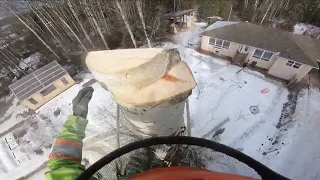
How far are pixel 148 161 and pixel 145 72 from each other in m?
0.76

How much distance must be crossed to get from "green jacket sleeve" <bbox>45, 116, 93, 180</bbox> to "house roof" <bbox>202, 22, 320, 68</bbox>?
1026 cm

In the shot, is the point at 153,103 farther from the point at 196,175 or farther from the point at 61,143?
the point at 61,143

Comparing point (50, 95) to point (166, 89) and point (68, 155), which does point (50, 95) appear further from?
point (166, 89)

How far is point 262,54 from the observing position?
10312 millimetres

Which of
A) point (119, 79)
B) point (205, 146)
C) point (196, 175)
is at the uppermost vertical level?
point (119, 79)

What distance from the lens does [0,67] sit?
12.0m

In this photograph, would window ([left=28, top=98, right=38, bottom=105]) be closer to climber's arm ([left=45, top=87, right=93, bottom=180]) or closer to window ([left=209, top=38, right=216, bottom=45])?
climber's arm ([left=45, top=87, right=93, bottom=180])

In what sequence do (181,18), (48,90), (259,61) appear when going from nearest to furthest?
(48,90) < (259,61) < (181,18)

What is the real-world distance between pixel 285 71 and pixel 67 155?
1099cm

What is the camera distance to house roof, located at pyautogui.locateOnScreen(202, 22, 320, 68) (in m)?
9.49

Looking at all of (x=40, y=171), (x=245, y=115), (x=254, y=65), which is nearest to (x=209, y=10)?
(x=254, y=65)

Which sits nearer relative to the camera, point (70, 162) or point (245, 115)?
point (70, 162)

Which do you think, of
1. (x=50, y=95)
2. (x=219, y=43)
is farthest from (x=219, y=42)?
(x=50, y=95)

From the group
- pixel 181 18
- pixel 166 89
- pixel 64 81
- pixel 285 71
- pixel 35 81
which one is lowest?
pixel 285 71
